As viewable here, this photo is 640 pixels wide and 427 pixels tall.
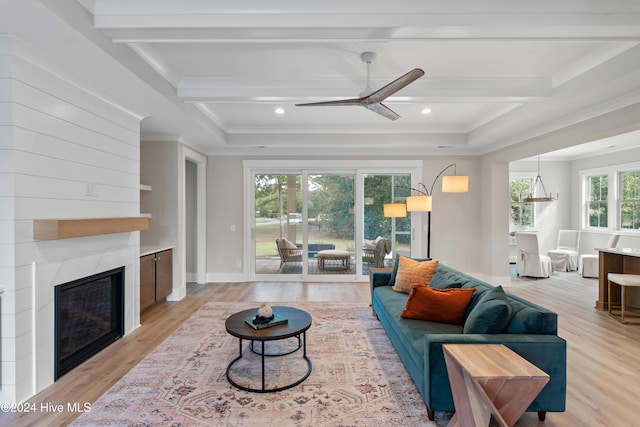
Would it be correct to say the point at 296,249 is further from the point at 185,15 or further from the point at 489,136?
the point at 185,15

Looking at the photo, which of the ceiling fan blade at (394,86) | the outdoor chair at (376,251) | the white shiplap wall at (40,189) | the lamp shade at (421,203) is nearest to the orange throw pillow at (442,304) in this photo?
the ceiling fan blade at (394,86)

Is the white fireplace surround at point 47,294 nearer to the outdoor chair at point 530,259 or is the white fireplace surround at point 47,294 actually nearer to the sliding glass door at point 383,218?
the sliding glass door at point 383,218

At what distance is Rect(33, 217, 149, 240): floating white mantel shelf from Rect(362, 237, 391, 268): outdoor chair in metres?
4.02

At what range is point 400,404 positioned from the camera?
224 cm

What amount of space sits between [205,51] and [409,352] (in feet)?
10.1

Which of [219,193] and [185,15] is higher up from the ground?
[185,15]

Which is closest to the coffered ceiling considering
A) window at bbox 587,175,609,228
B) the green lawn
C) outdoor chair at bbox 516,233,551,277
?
the green lawn

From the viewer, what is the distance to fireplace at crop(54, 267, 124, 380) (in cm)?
266

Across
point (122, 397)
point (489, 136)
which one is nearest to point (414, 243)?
point (489, 136)

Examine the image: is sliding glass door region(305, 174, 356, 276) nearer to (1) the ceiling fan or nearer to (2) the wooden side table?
(1) the ceiling fan

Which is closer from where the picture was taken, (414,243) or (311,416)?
(311,416)

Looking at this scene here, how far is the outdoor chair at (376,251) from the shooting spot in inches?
241

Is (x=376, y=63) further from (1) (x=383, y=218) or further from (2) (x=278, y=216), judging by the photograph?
(2) (x=278, y=216)

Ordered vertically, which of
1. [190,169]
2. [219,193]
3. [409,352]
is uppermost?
[190,169]
